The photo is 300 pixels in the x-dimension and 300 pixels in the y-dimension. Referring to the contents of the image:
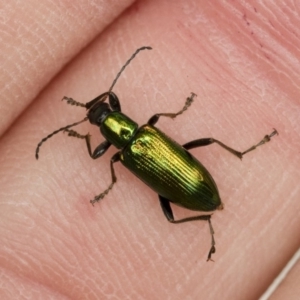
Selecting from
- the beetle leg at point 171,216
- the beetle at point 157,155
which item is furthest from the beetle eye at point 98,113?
the beetle leg at point 171,216

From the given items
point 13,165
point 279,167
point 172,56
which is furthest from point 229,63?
point 13,165

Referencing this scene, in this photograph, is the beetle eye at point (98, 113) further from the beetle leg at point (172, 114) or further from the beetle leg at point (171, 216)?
the beetle leg at point (171, 216)

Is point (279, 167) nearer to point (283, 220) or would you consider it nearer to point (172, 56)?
point (283, 220)

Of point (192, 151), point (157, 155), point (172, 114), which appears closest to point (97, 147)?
point (157, 155)

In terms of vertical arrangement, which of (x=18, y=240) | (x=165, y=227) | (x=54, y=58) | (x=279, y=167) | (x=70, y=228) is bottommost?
(x=18, y=240)

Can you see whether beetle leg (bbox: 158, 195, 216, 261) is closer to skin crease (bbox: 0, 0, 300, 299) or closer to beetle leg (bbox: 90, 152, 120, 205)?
skin crease (bbox: 0, 0, 300, 299)

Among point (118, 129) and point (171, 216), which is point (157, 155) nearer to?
point (118, 129)
